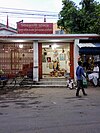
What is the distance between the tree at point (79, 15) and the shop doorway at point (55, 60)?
5859 millimetres

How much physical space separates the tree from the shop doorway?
19.2ft

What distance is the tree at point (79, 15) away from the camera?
107 feet

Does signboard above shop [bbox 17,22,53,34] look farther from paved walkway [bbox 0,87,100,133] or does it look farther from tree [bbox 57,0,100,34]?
paved walkway [bbox 0,87,100,133]

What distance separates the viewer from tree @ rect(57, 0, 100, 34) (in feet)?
107

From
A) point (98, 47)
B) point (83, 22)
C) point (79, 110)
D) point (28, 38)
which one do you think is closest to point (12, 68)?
point (28, 38)

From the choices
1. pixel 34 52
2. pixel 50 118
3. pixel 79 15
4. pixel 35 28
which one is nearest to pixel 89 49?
pixel 34 52

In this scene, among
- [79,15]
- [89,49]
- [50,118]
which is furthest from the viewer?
[79,15]

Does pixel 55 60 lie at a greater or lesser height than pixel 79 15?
lesser

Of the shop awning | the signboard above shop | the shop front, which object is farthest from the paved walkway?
the signboard above shop

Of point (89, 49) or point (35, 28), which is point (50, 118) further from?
point (35, 28)

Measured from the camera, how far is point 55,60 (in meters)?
27.9

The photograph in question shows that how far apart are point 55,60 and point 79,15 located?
704 cm

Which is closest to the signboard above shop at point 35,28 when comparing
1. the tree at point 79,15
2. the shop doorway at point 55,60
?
the shop doorway at point 55,60

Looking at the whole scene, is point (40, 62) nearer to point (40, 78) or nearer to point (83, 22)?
point (40, 78)
